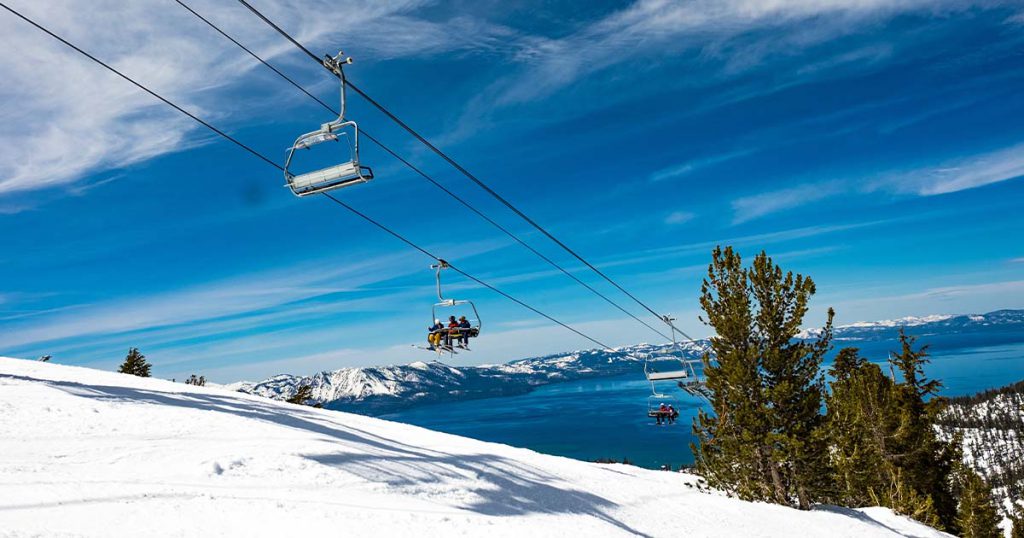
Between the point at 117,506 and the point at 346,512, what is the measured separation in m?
3.52

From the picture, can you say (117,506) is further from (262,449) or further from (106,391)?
(106,391)

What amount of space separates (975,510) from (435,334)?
38199 millimetres

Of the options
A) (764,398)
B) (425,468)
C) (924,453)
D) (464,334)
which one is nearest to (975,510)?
(924,453)

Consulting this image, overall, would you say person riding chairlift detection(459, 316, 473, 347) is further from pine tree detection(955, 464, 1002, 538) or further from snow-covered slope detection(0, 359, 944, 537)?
pine tree detection(955, 464, 1002, 538)

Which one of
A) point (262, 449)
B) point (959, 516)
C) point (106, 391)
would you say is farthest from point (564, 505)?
point (959, 516)

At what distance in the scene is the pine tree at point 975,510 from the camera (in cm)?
3155

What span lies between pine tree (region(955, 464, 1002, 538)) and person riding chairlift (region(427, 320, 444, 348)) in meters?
32.6

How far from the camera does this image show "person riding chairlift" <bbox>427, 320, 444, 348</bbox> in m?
18.2

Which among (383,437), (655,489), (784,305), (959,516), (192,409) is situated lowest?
(959,516)

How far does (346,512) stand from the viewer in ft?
31.4

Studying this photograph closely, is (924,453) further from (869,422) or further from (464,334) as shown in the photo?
(464,334)

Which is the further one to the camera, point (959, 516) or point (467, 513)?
point (959, 516)

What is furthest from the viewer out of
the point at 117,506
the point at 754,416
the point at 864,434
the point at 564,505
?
the point at 864,434

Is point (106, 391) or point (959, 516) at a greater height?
point (106, 391)
